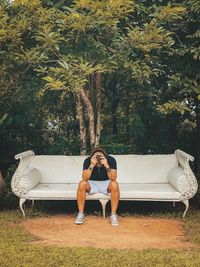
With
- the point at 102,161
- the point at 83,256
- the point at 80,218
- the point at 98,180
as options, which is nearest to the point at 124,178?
the point at 98,180

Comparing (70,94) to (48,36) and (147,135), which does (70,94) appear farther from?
(48,36)

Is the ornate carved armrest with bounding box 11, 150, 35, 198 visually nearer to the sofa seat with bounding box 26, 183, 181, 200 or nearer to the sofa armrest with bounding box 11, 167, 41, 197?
the sofa armrest with bounding box 11, 167, 41, 197

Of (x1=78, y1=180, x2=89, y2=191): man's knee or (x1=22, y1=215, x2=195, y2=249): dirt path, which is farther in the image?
(x1=78, y1=180, x2=89, y2=191): man's knee

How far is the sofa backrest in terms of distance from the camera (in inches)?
355

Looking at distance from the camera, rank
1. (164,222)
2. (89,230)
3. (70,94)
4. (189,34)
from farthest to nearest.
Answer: (70,94) → (189,34) → (164,222) → (89,230)

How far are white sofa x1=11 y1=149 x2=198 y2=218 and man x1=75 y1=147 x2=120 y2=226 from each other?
0.54 ft

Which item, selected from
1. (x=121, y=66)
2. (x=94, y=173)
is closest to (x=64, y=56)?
(x=121, y=66)

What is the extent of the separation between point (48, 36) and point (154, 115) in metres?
4.03

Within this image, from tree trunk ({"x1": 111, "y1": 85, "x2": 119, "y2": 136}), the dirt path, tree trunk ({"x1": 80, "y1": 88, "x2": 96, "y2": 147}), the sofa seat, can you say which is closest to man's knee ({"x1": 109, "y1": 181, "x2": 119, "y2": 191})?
the sofa seat

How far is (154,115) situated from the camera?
37.0ft

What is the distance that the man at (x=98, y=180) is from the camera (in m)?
7.81

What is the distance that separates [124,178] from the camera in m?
9.05

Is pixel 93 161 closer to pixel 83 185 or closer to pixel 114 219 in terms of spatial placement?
pixel 83 185

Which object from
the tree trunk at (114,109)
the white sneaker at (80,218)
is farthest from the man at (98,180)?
the tree trunk at (114,109)
